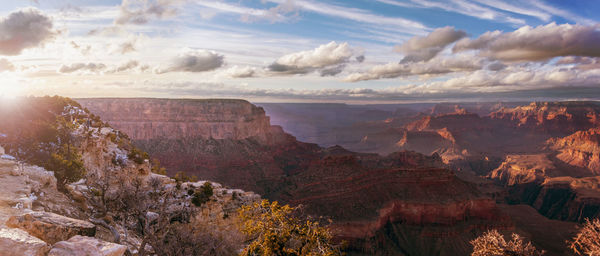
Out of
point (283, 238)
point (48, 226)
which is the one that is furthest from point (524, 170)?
point (48, 226)

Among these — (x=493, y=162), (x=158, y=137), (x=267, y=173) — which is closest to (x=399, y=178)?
(x=267, y=173)

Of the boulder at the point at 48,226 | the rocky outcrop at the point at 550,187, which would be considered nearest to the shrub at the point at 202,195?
the boulder at the point at 48,226

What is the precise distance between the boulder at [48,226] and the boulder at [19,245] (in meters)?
1.07

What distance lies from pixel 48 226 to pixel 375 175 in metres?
61.8

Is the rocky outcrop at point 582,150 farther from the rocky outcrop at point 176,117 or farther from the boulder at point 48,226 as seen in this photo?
the boulder at point 48,226

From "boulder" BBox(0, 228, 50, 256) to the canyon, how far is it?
36418mm

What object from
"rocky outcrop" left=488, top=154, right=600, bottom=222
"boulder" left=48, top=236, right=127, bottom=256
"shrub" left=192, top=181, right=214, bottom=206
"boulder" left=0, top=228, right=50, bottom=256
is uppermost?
"boulder" left=0, top=228, right=50, bottom=256

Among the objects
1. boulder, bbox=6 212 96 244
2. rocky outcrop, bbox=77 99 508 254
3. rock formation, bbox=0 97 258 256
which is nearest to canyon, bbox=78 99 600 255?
rocky outcrop, bbox=77 99 508 254

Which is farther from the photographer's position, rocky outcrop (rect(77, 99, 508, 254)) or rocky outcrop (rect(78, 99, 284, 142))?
rocky outcrop (rect(78, 99, 284, 142))

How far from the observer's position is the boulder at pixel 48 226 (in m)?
Answer: 8.85

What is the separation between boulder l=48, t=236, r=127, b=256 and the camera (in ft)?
25.8

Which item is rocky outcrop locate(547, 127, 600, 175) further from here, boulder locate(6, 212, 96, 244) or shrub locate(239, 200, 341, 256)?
boulder locate(6, 212, 96, 244)

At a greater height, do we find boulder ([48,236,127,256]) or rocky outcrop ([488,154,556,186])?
boulder ([48,236,127,256])

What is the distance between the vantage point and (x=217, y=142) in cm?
10588
